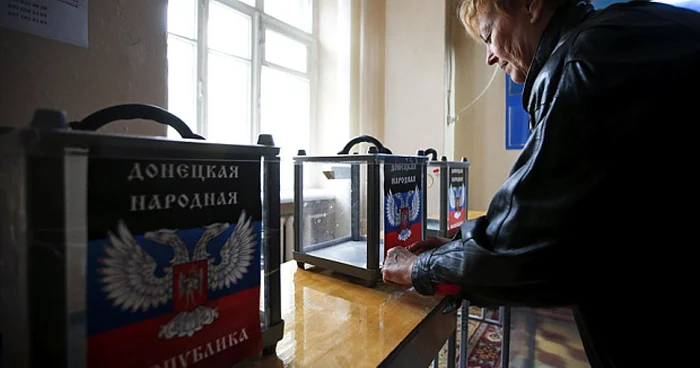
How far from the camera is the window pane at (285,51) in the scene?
2393mm

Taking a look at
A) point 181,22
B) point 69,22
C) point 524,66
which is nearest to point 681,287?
point 524,66

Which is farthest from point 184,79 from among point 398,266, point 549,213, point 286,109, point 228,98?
point 549,213

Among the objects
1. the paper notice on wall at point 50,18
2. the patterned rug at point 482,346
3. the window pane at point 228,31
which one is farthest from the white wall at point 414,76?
the paper notice on wall at point 50,18

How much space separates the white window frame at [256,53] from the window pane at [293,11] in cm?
4

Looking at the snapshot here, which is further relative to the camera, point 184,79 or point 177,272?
point 184,79

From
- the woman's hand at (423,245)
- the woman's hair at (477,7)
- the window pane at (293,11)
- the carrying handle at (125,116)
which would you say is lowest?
the woman's hand at (423,245)

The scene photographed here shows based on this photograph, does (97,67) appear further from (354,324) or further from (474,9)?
(474,9)

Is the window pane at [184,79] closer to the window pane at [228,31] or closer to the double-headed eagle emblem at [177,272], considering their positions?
the window pane at [228,31]

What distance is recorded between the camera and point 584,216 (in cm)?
46

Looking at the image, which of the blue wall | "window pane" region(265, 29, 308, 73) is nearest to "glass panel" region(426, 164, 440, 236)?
the blue wall

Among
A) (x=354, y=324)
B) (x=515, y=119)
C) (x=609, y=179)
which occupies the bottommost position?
(x=354, y=324)

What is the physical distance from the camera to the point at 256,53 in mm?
2234

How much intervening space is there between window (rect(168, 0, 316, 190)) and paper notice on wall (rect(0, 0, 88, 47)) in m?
1.03

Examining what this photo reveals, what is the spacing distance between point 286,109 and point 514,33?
198cm
